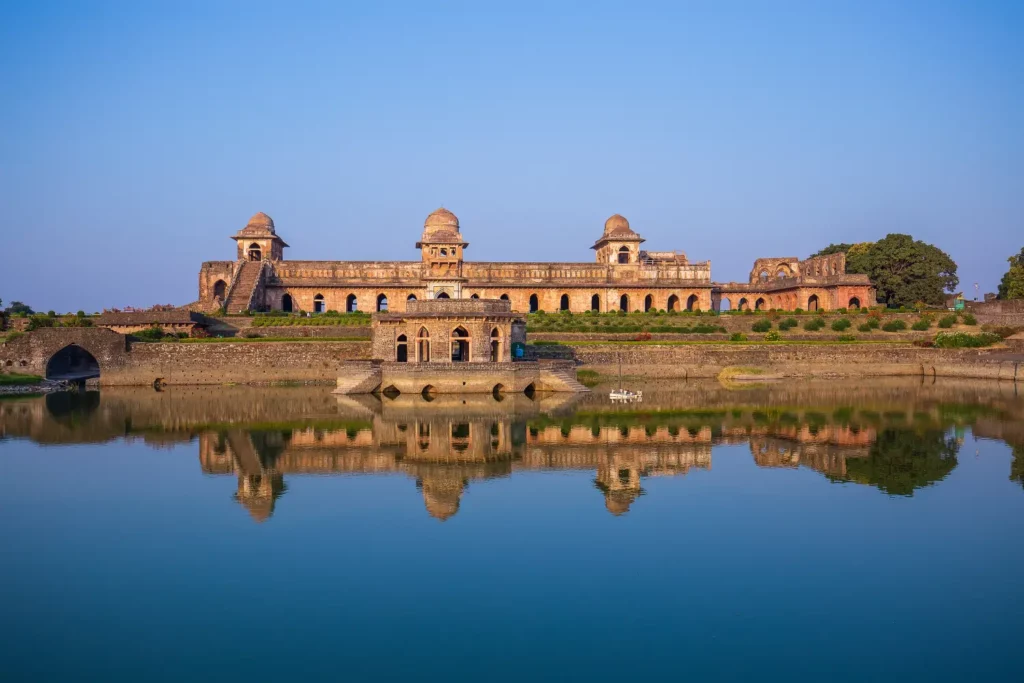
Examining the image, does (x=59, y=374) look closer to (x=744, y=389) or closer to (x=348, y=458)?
(x=348, y=458)

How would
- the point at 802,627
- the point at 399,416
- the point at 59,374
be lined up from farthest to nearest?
the point at 59,374
the point at 399,416
the point at 802,627

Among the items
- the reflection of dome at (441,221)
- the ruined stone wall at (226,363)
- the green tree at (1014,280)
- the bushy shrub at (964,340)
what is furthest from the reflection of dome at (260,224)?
the green tree at (1014,280)

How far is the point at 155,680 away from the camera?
818cm

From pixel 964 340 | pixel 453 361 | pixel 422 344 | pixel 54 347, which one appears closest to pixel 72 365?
pixel 54 347

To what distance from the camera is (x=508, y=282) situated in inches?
2188

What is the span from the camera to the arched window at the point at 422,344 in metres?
35.2

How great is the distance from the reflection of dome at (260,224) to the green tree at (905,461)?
44.0m

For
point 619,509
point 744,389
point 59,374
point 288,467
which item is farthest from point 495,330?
point 59,374

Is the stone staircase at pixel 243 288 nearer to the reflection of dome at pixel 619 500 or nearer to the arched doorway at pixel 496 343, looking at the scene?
the arched doorway at pixel 496 343

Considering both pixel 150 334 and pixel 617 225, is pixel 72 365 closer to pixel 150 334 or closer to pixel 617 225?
pixel 150 334

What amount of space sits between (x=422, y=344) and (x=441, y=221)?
18.1m

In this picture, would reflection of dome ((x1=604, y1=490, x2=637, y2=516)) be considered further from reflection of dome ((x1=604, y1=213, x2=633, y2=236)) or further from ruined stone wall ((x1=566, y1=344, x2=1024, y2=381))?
reflection of dome ((x1=604, y1=213, x2=633, y2=236))

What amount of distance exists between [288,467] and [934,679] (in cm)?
1402

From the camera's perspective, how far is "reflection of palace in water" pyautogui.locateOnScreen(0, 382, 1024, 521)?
18.0 metres
